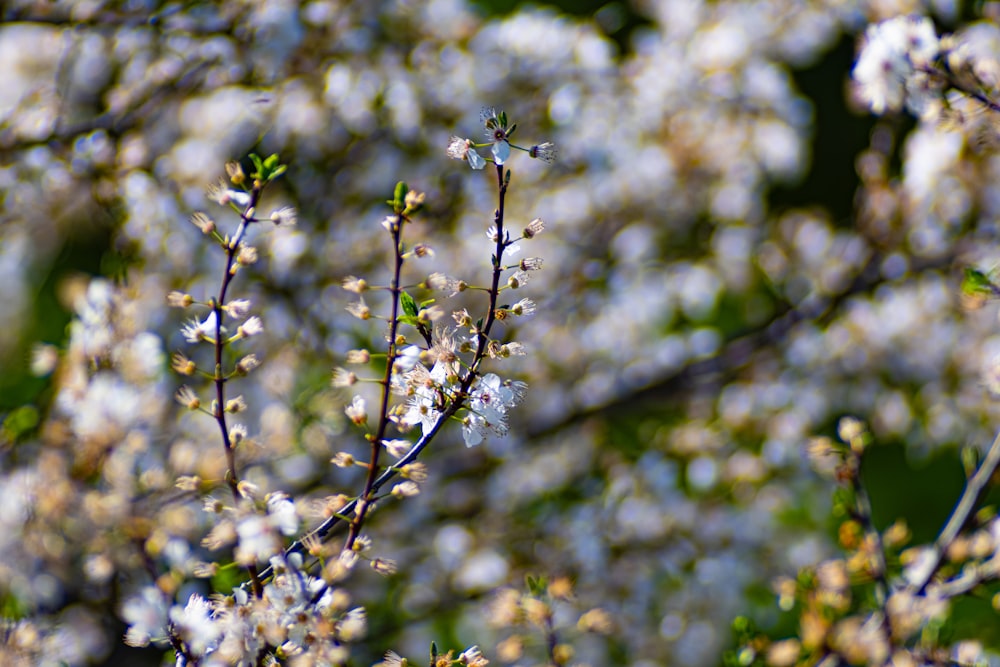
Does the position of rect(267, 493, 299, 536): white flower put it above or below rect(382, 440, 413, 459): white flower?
below

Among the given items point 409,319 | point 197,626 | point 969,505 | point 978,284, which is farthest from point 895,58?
point 197,626

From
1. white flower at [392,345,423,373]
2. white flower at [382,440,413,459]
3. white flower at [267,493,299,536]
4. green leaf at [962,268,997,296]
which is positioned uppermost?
white flower at [392,345,423,373]

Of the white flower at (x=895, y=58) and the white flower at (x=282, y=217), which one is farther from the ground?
the white flower at (x=895, y=58)

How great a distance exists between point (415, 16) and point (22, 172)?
1.55 m

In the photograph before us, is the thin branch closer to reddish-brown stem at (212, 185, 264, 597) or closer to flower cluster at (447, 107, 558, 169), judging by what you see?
flower cluster at (447, 107, 558, 169)

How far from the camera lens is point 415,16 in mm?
2914

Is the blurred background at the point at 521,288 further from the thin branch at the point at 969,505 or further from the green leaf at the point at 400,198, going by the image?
the green leaf at the point at 400,198

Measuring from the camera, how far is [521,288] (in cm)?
225

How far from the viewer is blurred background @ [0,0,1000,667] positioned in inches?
72.3

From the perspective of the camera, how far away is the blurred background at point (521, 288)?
1.84m

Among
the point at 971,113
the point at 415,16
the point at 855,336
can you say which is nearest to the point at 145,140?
the point at 415,16

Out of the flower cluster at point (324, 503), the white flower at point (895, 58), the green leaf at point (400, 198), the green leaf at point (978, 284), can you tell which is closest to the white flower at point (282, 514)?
the flower cluster at point (324, 503)

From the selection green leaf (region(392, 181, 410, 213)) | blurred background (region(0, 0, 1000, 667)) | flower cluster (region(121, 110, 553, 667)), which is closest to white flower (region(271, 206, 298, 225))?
flower cluster (region(121, 110, 553, 667))

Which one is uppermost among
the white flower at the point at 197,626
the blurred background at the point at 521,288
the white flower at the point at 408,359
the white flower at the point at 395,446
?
the white flower at the point at 408,359
